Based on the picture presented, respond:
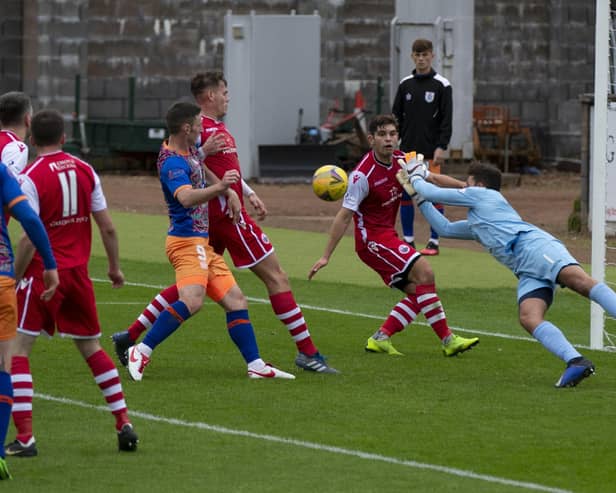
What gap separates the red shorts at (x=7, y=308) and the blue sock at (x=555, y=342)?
3842 mm

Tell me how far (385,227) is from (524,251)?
156cm

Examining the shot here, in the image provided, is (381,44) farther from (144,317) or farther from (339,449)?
(339,449)

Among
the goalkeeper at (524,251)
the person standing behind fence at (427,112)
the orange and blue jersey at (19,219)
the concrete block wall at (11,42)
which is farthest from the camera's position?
the concrete block wall at (11,42)

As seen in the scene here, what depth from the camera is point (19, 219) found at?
7.28 meters

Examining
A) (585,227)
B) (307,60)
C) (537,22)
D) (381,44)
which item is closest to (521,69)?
(537,22)

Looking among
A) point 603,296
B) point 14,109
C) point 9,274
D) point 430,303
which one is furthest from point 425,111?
point 9,274

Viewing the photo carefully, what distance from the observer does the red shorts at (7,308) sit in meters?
7.32

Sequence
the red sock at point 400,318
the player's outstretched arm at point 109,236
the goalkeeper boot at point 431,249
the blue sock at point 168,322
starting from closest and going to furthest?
the player's outstretched arm at point 109,236 < the blue sock at point 168,322 < the red sock at point 400,318 < the goalkeeper boot at point 431,249

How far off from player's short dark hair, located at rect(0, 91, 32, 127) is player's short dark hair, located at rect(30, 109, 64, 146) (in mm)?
878

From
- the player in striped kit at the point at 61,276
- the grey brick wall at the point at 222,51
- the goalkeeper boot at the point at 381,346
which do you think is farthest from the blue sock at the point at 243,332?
the grey brick wall at the point at 222,51

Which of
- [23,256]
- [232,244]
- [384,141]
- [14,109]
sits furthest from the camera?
[384,141]

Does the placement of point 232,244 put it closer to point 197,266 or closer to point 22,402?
point 197,266

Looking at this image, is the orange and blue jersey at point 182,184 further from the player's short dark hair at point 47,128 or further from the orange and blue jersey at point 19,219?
the orange and blue jersey at point 19,219

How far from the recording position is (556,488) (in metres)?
7.10
